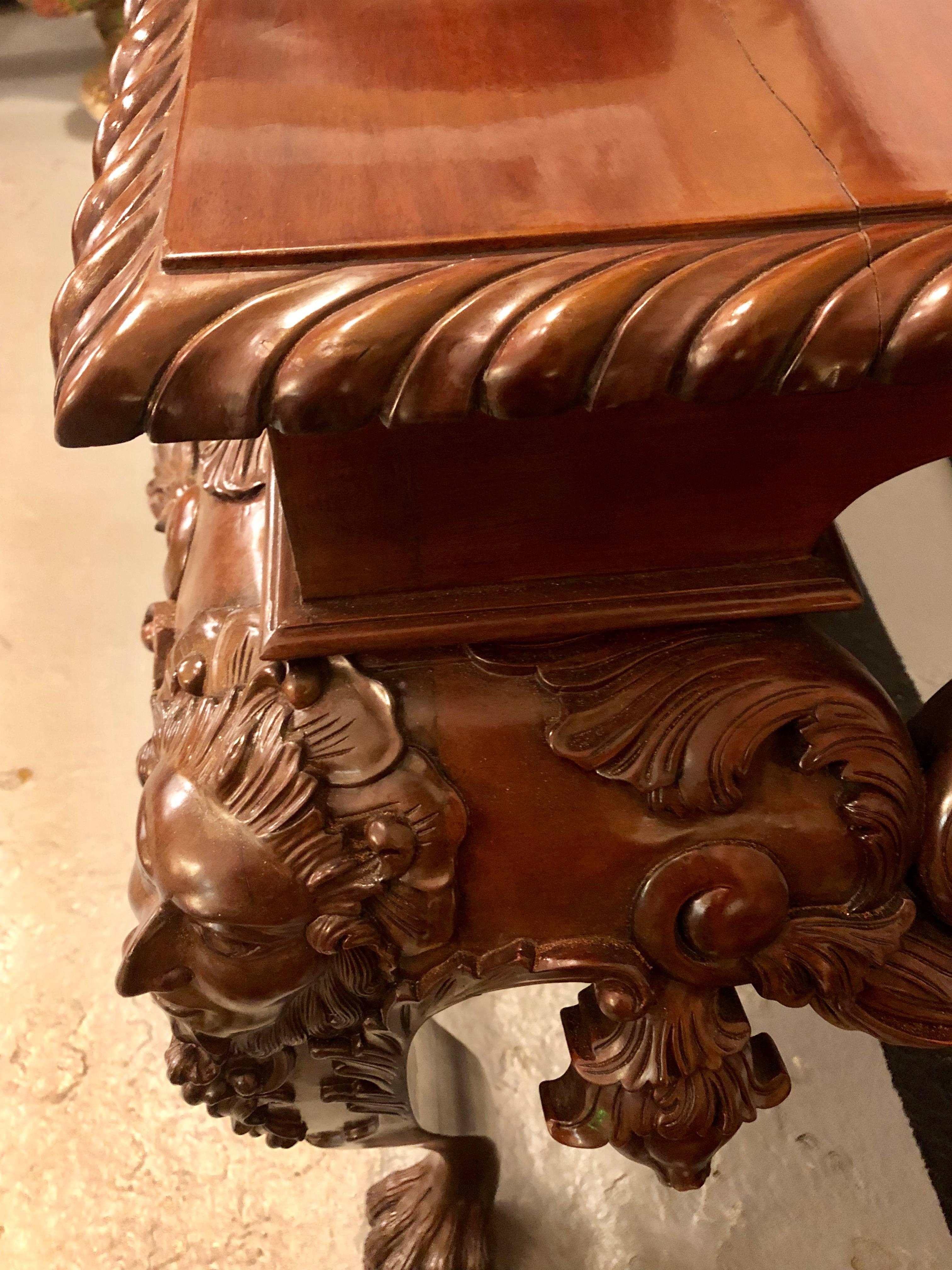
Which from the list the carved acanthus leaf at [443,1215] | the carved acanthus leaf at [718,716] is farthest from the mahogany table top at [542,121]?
the carved acanthus leaf at [443,1215]

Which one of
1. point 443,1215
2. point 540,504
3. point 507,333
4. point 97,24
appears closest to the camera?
point 507,333

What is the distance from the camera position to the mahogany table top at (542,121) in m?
0.36

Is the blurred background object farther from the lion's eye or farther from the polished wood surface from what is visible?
the lion's eye

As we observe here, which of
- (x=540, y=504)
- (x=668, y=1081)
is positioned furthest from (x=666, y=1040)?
(x=540, y=504)

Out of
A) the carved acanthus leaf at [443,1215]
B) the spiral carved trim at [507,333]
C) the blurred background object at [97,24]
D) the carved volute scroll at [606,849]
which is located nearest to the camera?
the spiral carved trim at [507,333]

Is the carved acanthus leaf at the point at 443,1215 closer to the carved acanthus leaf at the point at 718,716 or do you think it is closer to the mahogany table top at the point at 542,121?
the carved acanthus leaf at the point at 718,716

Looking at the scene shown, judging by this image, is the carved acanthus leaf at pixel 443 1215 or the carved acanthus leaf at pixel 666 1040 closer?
the carved acanthus leaf at pixel 666 1040

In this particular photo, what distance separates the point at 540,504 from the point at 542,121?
0.15 metres

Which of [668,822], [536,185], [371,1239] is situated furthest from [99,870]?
[536,185]

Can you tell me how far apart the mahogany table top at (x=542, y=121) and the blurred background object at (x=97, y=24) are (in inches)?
76.7

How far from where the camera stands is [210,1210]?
2.97 ft

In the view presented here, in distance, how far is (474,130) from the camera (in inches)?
15.6

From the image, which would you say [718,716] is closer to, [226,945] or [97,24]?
[226,945]

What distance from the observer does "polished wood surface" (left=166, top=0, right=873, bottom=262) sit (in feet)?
1.17
